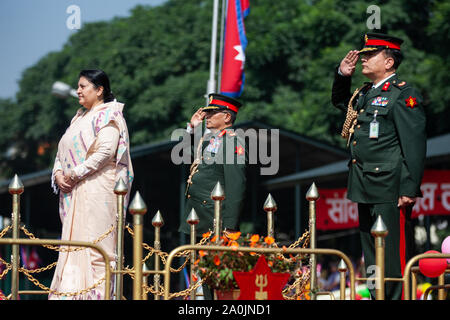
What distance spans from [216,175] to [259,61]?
19.8 m

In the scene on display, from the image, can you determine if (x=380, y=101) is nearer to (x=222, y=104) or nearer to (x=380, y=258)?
(x=380, y=258)

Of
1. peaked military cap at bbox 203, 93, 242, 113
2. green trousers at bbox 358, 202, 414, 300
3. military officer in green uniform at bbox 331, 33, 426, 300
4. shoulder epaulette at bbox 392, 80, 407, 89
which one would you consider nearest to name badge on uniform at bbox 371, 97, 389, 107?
military officer in green uniform at bbox 331, 33, 426, 300

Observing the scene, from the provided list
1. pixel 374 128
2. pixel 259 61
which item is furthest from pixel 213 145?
pixel 259 61

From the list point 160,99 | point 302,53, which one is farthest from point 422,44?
point 160,99

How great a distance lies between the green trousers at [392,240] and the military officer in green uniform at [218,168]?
1393 mm

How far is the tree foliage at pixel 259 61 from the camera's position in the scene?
76.6 ft

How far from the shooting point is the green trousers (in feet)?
19.1

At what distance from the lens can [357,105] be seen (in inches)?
255

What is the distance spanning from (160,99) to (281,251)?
24078 mm
